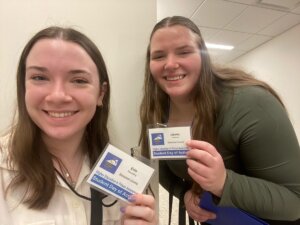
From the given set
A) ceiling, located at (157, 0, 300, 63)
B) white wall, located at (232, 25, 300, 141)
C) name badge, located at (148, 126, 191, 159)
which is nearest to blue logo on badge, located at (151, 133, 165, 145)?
Answer: name badge, located at (148, 126, 191, 159)

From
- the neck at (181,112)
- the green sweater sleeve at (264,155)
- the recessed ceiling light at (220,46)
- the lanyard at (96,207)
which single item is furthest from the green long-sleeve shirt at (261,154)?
the recessed ceiling light at (220,46)

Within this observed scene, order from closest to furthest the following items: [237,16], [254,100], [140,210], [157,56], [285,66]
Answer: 1. [140,210]
2. [254,100]
3. [157,56]
4. [237,16]
5. [285,66]

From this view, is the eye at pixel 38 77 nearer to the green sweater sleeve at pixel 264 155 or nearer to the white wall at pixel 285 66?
the green sweater sleeve at pixel 264 155

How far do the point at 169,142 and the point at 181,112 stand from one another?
27 centimetres

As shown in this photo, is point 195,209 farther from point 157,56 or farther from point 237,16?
point 237,16

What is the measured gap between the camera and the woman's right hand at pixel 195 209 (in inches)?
36.1

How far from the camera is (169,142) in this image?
76 cm

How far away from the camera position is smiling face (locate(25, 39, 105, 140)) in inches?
27.6

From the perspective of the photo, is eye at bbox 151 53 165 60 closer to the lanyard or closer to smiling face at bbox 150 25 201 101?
smiling face at bbox 150 25 201 101

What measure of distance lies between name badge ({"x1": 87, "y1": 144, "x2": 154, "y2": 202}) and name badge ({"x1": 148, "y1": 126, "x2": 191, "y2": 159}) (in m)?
0.12

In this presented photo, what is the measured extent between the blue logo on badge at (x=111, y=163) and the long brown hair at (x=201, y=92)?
0.28 m

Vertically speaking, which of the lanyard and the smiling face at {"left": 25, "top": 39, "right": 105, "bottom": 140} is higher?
the smiling face at {"left": 25, "top": 39, "right": 105, "bottom": 140}

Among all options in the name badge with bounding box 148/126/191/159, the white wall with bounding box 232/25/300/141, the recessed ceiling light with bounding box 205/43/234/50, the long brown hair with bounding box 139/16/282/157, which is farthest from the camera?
the recessed ceiling light with bounding box 205/43/234/50

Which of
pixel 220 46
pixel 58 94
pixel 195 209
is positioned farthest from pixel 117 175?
pixel 220 46
